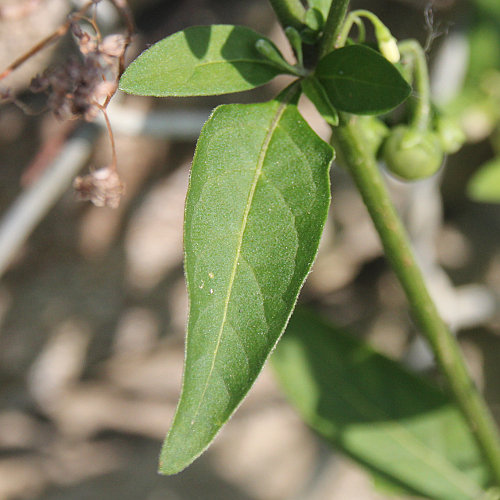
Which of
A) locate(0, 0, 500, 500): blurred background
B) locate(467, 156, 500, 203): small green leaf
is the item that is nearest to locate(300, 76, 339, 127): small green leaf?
locate(0, 0, 500, 500): blurred background

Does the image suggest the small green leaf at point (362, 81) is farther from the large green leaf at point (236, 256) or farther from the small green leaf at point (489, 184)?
the small green leaf at point (489, 184)

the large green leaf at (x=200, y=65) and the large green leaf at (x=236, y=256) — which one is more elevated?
the large green leaf at (x=200, y=65)

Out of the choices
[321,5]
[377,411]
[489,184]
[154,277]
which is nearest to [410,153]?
[321,5]

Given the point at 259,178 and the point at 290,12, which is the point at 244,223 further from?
the point at 290,12

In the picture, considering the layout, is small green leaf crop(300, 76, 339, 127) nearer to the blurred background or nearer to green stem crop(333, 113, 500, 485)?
green stem crop(333, 113, 500, 485)

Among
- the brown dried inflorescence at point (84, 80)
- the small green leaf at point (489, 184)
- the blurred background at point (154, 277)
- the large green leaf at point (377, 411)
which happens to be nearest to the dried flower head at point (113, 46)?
the brown dried inflorescence at point (84, 80)

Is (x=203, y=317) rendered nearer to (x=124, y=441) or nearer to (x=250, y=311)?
(x=250, y=311)
